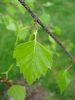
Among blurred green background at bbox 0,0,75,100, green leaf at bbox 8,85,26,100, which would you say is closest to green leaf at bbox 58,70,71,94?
green leaf at bbox 8,85,26,100

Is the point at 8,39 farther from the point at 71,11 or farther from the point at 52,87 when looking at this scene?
the point at 71,11

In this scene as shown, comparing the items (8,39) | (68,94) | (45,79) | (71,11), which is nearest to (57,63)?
(45,79)

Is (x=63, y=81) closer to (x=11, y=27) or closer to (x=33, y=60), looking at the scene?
(x=33, y=60)

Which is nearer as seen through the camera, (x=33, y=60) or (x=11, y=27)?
(x=33, y=60)

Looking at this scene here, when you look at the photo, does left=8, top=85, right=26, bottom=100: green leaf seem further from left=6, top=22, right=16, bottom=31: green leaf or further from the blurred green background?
left=6, top=22, right=16, bottom=31: green leaf

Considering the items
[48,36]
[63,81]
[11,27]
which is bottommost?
[48,36]

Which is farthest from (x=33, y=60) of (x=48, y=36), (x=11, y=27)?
(x=48, y=36)

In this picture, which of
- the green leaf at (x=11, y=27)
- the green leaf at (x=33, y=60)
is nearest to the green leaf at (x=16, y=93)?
the green leaf at (x=33, y=60)

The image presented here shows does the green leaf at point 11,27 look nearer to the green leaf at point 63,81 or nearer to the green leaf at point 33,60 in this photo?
the green leaf at point 63,81
